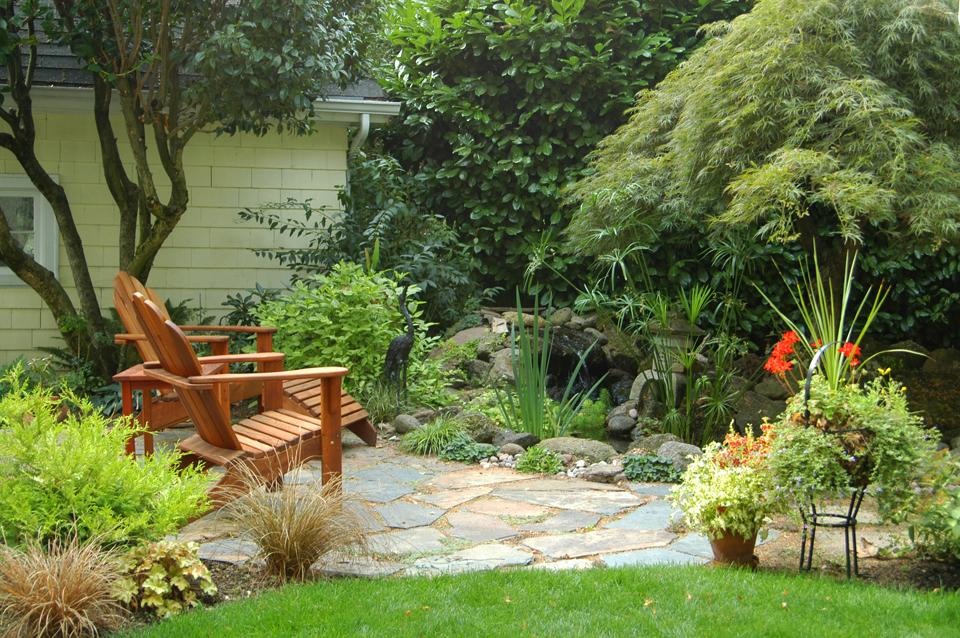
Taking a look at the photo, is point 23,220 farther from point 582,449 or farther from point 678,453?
point 678,453

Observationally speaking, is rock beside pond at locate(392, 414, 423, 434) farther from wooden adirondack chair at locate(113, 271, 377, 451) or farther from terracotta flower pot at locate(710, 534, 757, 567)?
terracotta flower pot at locate(710, 534, 757, 567)

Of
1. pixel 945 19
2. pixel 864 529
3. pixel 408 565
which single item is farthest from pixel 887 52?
pixel 408 565

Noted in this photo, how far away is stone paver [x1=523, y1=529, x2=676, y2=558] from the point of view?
398 centimetres

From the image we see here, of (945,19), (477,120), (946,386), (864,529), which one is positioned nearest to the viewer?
(864,529)

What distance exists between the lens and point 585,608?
10.5ft

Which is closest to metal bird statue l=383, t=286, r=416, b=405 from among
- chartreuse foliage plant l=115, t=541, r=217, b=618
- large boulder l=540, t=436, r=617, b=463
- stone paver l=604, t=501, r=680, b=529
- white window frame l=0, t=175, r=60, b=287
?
large boulder l=540, t=436, r=617, b=463

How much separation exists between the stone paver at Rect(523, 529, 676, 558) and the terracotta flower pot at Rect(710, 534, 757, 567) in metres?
0.42

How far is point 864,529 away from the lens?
167 inches

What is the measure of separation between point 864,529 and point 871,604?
44.2 inches

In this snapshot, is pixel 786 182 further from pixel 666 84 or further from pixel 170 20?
pixel 170 20

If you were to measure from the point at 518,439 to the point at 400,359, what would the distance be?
1.17m

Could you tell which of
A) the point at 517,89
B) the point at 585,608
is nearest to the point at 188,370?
the point at 585,608

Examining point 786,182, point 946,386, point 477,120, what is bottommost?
point 946,386

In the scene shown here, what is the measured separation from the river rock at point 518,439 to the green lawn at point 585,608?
255 centimetres
